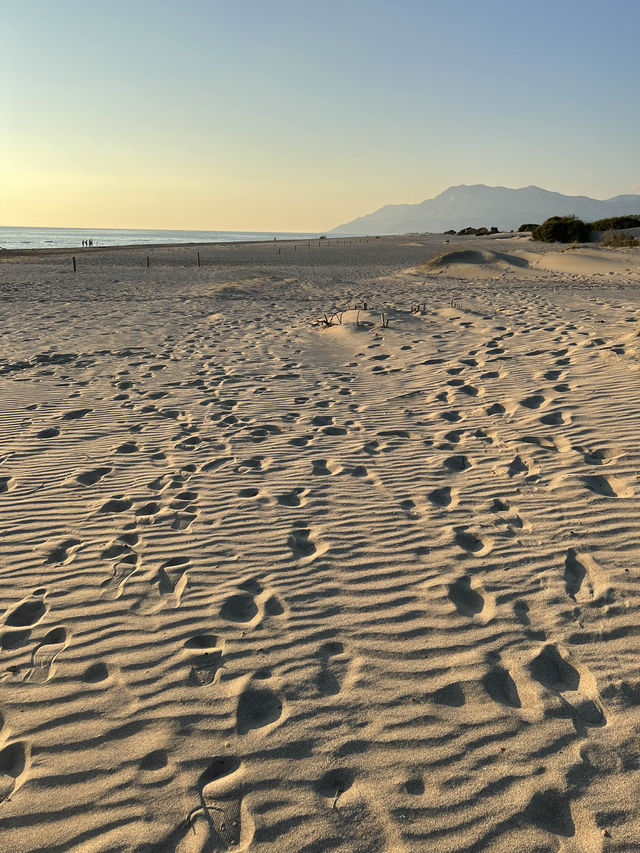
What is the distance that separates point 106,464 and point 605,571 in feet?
13.6

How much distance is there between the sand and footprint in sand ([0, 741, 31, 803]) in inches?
0.5

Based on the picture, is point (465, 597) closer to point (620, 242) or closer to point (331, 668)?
point (331, 668)

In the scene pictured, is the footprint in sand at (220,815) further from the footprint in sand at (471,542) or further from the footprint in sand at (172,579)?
the footprint in sand at (471,542)

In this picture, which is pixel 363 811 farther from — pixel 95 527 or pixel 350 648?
pixel 95 527

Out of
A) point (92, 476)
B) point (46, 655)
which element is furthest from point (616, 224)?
point (46, 655)

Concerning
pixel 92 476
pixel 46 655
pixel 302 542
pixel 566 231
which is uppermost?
pixel 566 231

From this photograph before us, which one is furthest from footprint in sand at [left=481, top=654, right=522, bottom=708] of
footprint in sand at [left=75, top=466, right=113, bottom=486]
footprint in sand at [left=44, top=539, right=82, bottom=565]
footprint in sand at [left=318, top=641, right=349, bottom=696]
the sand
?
footprint in sand at [left=75, top=466, right=113, bottom=486]

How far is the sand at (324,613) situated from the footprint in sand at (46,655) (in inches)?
0.7

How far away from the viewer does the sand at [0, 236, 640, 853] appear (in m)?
2.11

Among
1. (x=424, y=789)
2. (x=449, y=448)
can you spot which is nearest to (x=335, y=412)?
(x=449, y=448)

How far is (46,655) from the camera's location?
285 centimetres

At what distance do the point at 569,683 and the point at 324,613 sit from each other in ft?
4.18

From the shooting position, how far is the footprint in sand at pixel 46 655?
2719 mm

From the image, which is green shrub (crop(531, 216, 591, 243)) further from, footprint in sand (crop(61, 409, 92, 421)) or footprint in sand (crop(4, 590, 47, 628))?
footprint in sand (crop(4, 590, 47, 628))
